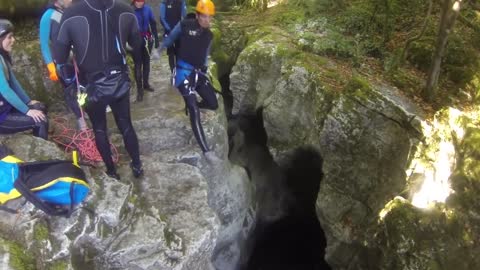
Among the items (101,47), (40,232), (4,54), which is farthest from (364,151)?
(4,54)

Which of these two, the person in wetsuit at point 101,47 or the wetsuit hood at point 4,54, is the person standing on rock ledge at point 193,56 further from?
the wetsuit hood at point 4,54

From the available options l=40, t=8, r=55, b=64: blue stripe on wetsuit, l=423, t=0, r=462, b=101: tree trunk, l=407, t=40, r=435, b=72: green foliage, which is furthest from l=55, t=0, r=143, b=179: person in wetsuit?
l=407, t=40, r=435, b=72: green foliage

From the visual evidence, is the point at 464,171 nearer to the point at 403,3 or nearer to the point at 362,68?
the point at 362,68

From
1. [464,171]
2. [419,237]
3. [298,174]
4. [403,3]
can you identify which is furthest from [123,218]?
[403,3]

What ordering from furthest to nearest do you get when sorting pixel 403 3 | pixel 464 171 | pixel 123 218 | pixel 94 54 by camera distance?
pixel 403 3 < pixel 464 171 < pixel 123 218 < pixel 94 54

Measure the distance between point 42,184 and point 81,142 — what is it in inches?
67.8

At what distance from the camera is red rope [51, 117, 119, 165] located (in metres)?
6.45

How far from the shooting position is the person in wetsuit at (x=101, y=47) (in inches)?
188

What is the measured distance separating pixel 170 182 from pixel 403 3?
25.6 feet

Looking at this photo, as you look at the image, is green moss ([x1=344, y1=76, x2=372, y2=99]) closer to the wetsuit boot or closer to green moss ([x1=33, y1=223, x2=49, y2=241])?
the wetsuit boot

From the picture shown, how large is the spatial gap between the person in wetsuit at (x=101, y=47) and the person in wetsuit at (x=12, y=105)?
37.9 inches

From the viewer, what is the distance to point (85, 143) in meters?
6.67

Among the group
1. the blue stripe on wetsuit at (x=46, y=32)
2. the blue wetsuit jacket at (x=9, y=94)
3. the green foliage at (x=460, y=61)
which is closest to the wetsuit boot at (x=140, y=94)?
the blue stripe on wetsuit at (x=46, y=32)

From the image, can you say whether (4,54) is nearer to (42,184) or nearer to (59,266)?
(42,184)
